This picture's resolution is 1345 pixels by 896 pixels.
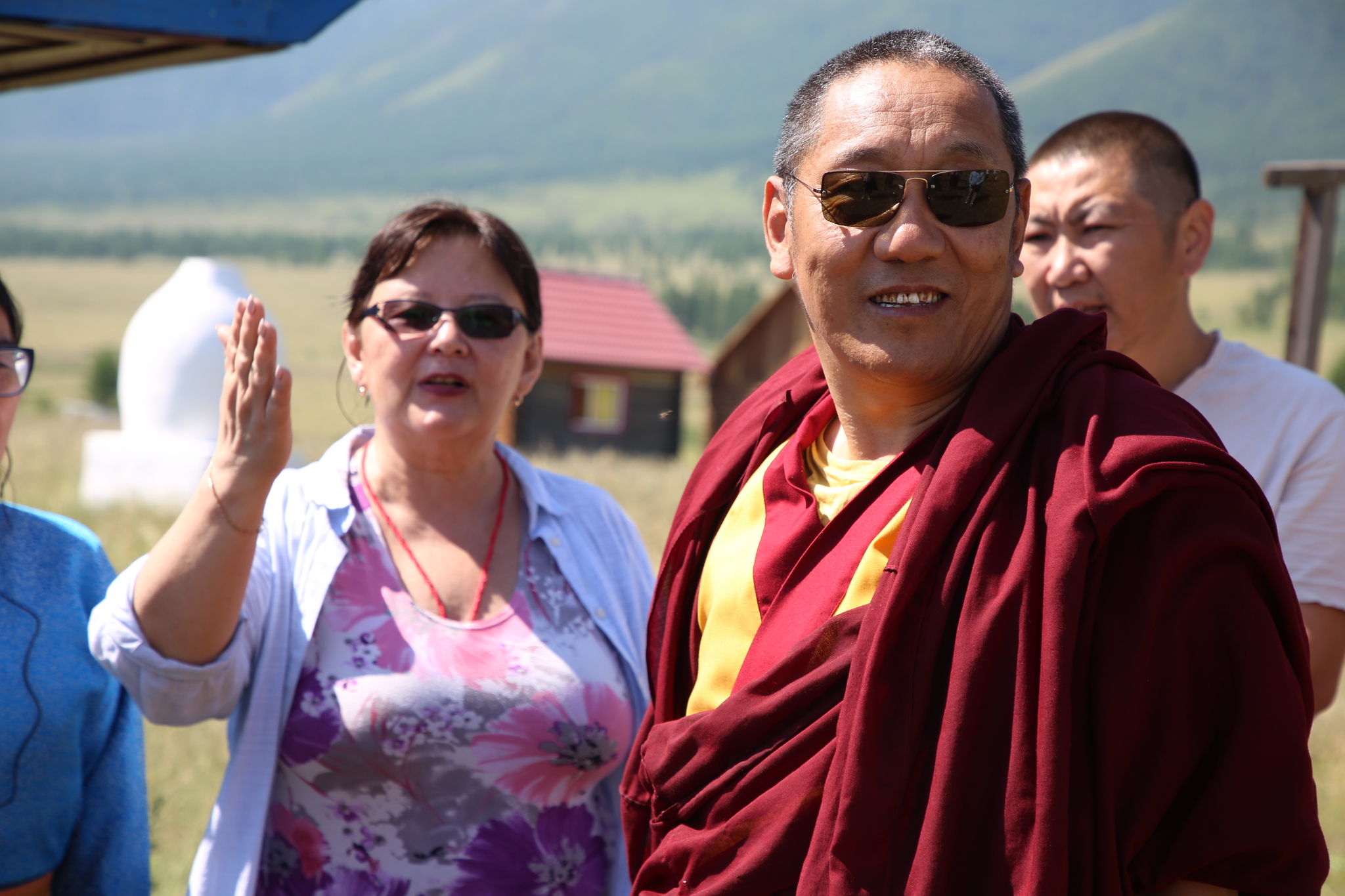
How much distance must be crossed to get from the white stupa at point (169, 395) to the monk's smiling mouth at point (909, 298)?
983 centimetres

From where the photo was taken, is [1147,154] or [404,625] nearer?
[404,625]

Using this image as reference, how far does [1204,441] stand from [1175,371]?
5.43 feet

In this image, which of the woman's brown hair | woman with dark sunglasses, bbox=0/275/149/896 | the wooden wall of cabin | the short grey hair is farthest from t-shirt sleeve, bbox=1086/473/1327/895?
the wooden wall of cabin

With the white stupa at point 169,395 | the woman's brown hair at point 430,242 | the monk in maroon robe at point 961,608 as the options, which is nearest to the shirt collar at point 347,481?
the woman's brown hair at point 430,242

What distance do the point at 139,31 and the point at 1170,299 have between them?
112 inches

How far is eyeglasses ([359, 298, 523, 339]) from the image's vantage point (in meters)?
3.03

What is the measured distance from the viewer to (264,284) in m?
85.9

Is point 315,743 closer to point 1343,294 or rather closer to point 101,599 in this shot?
point 101,599

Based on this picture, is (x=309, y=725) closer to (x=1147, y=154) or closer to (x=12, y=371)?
(x=12, y=371)

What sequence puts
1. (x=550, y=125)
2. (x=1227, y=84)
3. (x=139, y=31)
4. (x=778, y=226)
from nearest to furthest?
(x=778, y=226) → (x=139, y=31) → (x=1227, y=84) → (x=550, y=125)

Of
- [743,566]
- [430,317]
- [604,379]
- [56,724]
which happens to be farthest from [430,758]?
[604,379]

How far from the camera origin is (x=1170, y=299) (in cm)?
314

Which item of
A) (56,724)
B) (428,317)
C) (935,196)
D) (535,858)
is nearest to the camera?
(935,196)

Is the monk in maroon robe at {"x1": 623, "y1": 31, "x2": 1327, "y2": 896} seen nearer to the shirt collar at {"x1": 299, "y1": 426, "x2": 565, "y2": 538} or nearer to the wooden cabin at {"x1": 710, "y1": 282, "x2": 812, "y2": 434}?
the shirt collar at {"x1": 299, "y1": 426, "x2": 565, "y2": 538}
